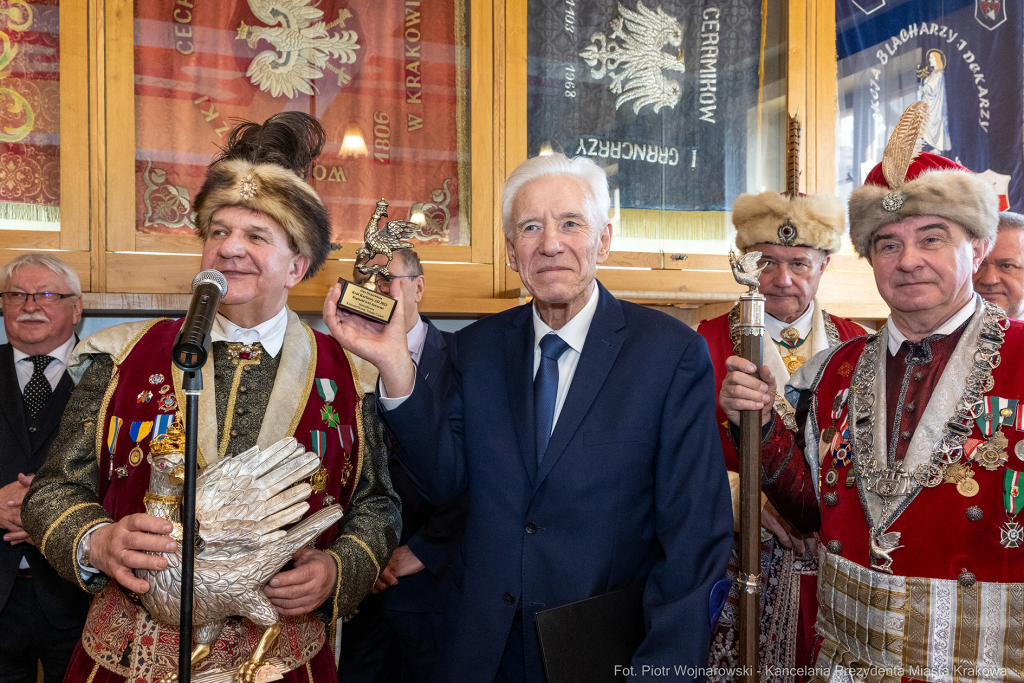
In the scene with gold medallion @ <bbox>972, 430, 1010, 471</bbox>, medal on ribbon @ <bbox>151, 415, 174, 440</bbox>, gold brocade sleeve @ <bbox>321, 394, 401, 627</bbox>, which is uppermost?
medal on ribbon @ <bbox>151, 415, 174, 440</bbox>

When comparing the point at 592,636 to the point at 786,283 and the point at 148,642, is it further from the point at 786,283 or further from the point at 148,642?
the point at 786,283

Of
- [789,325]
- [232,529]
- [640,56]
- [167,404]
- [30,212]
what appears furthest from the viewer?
[640,56]

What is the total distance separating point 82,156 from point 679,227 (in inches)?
104

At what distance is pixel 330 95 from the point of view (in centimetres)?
330

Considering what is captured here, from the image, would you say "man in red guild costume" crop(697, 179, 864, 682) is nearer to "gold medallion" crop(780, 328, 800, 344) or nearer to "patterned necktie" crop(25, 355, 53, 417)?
"gold medallion" crop(780, 328, 800, 344)

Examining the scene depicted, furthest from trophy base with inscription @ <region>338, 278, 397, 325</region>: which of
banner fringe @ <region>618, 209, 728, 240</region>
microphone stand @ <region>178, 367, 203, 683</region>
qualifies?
banner fringe @ <region>618, 209, 728, 240</region>

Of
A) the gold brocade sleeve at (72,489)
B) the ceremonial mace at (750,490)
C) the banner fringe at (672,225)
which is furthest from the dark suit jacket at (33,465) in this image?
the banner fringe at (672,225)

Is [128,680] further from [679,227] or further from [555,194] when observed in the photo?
[679,227]

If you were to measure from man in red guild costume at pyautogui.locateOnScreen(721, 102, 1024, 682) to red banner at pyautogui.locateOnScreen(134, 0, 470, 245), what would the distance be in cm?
198

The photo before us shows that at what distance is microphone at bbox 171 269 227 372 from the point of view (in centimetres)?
109

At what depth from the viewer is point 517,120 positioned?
11.4 feet

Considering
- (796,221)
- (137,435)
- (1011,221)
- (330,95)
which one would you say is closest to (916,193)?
(796,221)

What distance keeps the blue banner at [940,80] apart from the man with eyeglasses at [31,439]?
3696mm

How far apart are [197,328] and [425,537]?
150 centimetres
